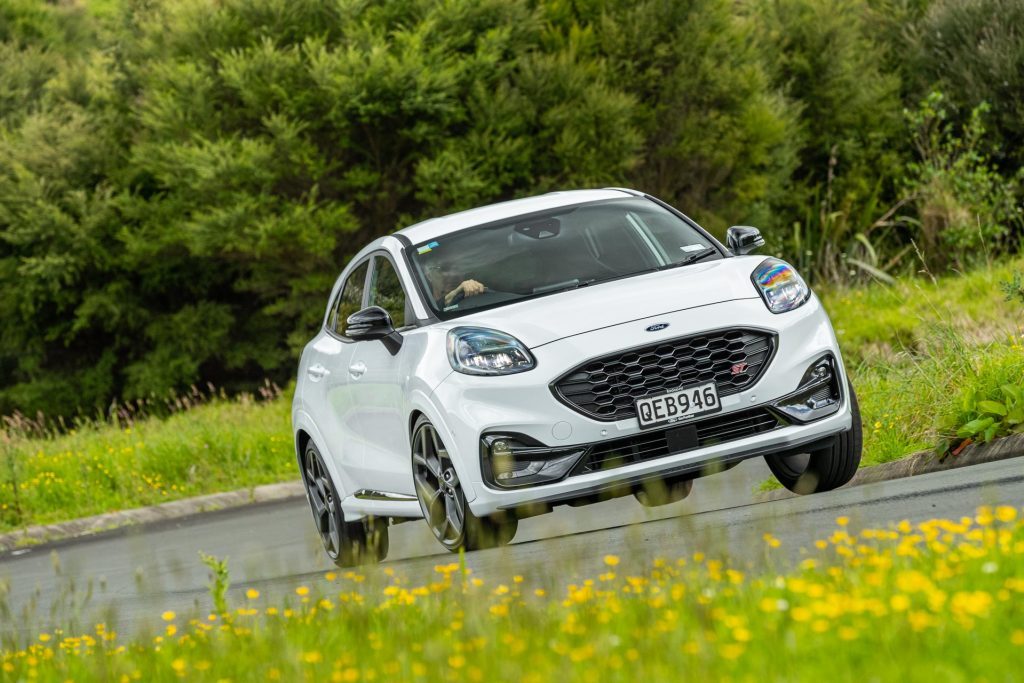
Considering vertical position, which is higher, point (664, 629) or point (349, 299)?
point (664, 629)

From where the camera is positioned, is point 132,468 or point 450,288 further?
point 132,468

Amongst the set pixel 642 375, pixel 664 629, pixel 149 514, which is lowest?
pixel 149 514

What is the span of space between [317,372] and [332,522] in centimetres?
94

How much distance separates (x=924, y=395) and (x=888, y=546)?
464 centimetres

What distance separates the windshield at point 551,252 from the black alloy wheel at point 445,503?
73cm

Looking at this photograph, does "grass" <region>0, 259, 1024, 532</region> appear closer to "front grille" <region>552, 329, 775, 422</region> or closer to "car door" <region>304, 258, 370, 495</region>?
"car door" <region>304, 258, 370, 495</region>

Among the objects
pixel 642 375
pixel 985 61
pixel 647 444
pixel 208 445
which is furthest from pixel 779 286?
pixel 985 61

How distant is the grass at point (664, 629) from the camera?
431cm

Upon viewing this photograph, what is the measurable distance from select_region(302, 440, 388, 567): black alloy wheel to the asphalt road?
0.51ft

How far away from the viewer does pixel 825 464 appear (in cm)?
855

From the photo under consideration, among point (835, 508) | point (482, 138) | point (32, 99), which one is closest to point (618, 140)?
point (482, 138)

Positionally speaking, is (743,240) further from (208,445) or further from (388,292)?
(208,445)

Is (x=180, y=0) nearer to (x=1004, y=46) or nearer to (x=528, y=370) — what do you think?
(x=1004, y=46)

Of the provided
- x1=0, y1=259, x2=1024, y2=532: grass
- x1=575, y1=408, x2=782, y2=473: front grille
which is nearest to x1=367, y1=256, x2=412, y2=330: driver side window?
x1=575, y1=408, x2=782, y2=473: front grille
